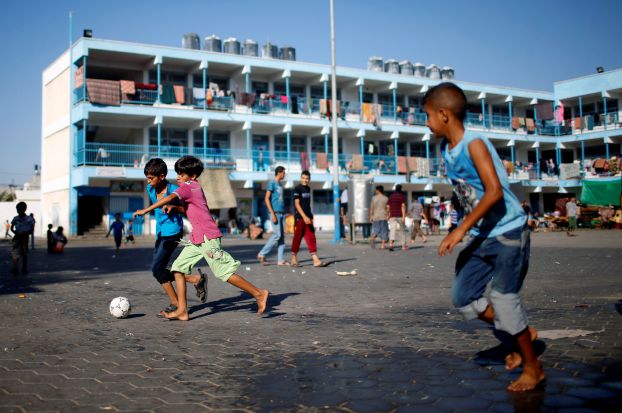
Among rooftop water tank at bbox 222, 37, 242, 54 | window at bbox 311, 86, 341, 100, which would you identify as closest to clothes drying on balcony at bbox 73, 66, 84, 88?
rooftop water tank at bbox 222, 37, 242, 54

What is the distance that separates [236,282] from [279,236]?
19.5 ft

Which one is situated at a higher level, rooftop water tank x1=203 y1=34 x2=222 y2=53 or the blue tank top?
rooftop water tank x1=203 y1=34 x2=222 y2=53

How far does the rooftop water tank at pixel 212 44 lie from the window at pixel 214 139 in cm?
528

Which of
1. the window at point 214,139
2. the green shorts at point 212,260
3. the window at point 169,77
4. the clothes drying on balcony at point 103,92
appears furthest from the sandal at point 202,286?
the window at point 169,77

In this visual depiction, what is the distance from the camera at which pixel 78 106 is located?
1275 inches

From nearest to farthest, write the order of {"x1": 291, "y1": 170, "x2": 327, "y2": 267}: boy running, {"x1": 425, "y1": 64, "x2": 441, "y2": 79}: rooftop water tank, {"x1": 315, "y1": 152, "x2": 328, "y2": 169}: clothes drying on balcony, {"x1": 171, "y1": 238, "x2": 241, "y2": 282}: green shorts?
{"x1": 171, "y1": 238, "x2": 241, "y2": 282}: green shorts, {"x1": 291, "y1": 170, "x2": 327, "y2": 267}: boy running, {"x1": 315, "y1": 152, "x2": 328, "y2": 169}: clothes drying on balcony, {"x1": 425, "y1": 64, "x2": 441, "y2": 79}: rooftop water tank

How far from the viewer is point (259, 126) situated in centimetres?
3803

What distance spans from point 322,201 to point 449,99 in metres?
37.9

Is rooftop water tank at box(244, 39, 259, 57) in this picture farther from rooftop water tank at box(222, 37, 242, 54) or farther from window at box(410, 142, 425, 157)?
window at box(410, 142, 425, 157)

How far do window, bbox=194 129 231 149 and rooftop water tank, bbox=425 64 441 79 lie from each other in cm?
1816

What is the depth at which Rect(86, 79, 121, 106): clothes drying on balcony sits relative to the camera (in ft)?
104

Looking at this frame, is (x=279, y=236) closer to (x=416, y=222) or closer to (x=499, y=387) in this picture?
(x=499, y=387)

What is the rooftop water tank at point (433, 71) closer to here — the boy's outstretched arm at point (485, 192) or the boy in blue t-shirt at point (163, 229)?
the boy in blue t-shirt at point (163, 229)

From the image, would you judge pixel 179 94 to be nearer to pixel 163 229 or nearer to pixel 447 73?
pixel 447 73
